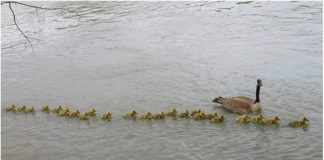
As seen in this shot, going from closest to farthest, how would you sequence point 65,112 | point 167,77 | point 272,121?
point 272,121, point 65,112, point 167,77

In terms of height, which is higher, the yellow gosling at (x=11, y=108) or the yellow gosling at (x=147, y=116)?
the yellow gosling at (x=11, y=108)

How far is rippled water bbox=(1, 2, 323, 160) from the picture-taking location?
9883 millimetres

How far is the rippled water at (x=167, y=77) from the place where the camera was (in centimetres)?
988

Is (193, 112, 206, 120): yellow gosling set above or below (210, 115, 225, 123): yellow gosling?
above

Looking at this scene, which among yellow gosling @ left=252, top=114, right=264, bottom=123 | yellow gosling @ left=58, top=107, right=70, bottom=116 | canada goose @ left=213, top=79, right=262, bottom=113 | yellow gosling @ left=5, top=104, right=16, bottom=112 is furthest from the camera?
yellow gosling @ left=5, top=104, right=16, bottom=112

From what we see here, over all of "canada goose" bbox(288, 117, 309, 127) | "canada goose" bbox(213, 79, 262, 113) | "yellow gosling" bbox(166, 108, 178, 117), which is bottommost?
"canada goose" bbox(288, 117, 309, 127)

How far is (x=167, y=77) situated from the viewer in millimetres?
14586

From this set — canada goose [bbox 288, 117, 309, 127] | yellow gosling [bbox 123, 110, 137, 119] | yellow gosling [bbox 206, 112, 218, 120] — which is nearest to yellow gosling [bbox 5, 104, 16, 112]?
yellow gosling [bbox 123, 110, 137, 119]

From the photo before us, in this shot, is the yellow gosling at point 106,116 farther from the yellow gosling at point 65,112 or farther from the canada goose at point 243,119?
the canada goose at point 243,119

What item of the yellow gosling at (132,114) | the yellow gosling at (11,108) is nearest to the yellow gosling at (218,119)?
the yellow gosling at (132,114)

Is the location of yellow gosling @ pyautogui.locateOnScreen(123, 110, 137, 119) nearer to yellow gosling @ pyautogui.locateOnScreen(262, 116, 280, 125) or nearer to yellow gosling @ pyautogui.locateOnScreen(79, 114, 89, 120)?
Answer: yellow gosling @ pyautogui.locateOnScreen(79, 114, 89, 120)

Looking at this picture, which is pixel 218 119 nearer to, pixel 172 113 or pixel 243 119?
pixel 243 119

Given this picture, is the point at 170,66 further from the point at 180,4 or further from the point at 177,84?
the point at 180,4

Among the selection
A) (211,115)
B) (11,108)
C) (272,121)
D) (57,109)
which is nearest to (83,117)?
(57,109)
